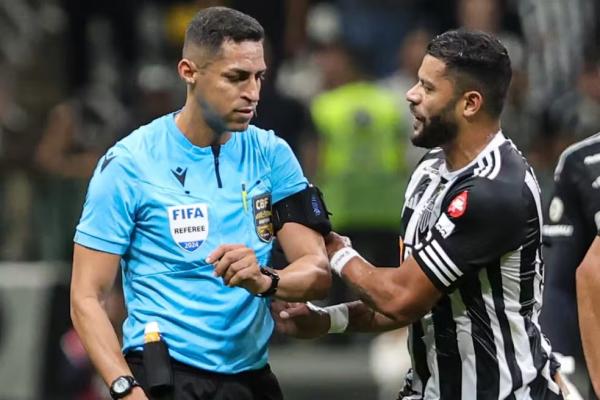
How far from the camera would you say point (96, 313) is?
5.40 m

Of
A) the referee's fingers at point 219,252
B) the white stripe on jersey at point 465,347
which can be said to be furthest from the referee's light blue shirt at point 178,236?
the white stripe on jersey at point 465,347

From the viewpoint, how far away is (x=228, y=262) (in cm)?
520

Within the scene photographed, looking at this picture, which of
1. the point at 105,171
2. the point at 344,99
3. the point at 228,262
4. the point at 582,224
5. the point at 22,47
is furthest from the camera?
the point at 22,47

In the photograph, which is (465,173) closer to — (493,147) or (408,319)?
(493,147)

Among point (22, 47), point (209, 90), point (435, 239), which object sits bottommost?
point (22, 47)

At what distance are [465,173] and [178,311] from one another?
116 cm

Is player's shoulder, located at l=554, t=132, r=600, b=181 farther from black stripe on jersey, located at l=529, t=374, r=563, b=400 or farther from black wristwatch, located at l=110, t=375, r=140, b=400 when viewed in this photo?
black wristwatch, located at l=110, t=375, r=140, b=400

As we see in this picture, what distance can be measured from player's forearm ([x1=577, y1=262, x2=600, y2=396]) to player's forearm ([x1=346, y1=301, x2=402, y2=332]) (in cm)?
76

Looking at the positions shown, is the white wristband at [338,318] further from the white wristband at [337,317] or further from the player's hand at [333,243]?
the player's hand at [333,243]

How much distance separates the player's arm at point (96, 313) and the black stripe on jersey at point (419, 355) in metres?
1.08

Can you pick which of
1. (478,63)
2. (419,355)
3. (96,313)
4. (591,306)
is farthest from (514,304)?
(96,313)

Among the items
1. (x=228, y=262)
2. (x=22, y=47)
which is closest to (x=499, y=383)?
(x=228, y=262)

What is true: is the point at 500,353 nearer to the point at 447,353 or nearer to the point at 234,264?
the point at 447,353

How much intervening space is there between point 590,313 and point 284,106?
18.4 feet
